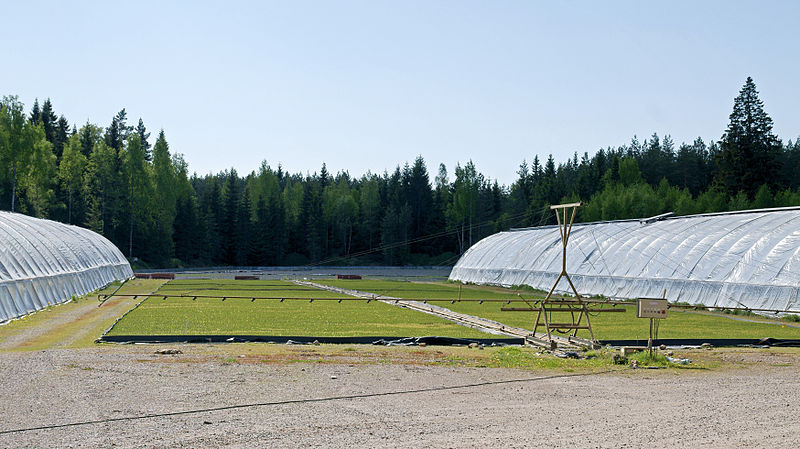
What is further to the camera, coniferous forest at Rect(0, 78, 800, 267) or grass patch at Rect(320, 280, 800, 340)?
coniferous forest at Rect(0, 78, 800, 267)

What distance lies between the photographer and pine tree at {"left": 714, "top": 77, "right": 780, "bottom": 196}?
9412 centimetres

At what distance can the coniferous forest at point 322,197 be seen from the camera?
A: 298 ft

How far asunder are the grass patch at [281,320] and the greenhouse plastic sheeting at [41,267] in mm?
3919

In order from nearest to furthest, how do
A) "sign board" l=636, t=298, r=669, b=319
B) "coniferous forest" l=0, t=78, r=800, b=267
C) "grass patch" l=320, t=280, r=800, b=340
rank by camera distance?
"sign board" l=636, t=298, r=669, b=319, "grass patch" l=320, t=280, r=800, b=340, "coniferous forest" l=0, t=78, r=800, b=267

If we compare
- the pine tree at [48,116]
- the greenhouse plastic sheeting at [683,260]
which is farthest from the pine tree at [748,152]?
the pine tree at [48,116]

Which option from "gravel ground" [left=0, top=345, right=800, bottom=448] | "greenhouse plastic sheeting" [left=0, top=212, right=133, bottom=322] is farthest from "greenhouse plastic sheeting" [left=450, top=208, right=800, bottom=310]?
"greenhouse plastic sheeting" [left=0, top=212, right=133, bottom=322]

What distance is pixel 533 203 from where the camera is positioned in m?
126

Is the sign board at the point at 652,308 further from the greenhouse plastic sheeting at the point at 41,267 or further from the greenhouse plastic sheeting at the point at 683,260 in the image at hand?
the greenhouse plastic sheeting at the point at 41,267

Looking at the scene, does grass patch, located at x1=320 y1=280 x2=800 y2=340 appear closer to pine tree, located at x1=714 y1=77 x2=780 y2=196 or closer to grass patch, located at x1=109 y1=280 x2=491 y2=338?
grass patch, located at x1=109 y1=280 x2=491 y2=338

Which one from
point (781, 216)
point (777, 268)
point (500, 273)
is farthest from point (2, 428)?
point (500, 273)

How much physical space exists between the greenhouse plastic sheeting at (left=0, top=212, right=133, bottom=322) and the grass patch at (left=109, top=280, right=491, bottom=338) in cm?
392

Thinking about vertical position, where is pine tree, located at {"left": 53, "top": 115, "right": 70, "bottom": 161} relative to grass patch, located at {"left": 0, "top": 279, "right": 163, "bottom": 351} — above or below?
above

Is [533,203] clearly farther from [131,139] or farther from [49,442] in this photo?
[49,442]

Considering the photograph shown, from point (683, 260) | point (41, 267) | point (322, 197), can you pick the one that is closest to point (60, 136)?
point (322, 197)
